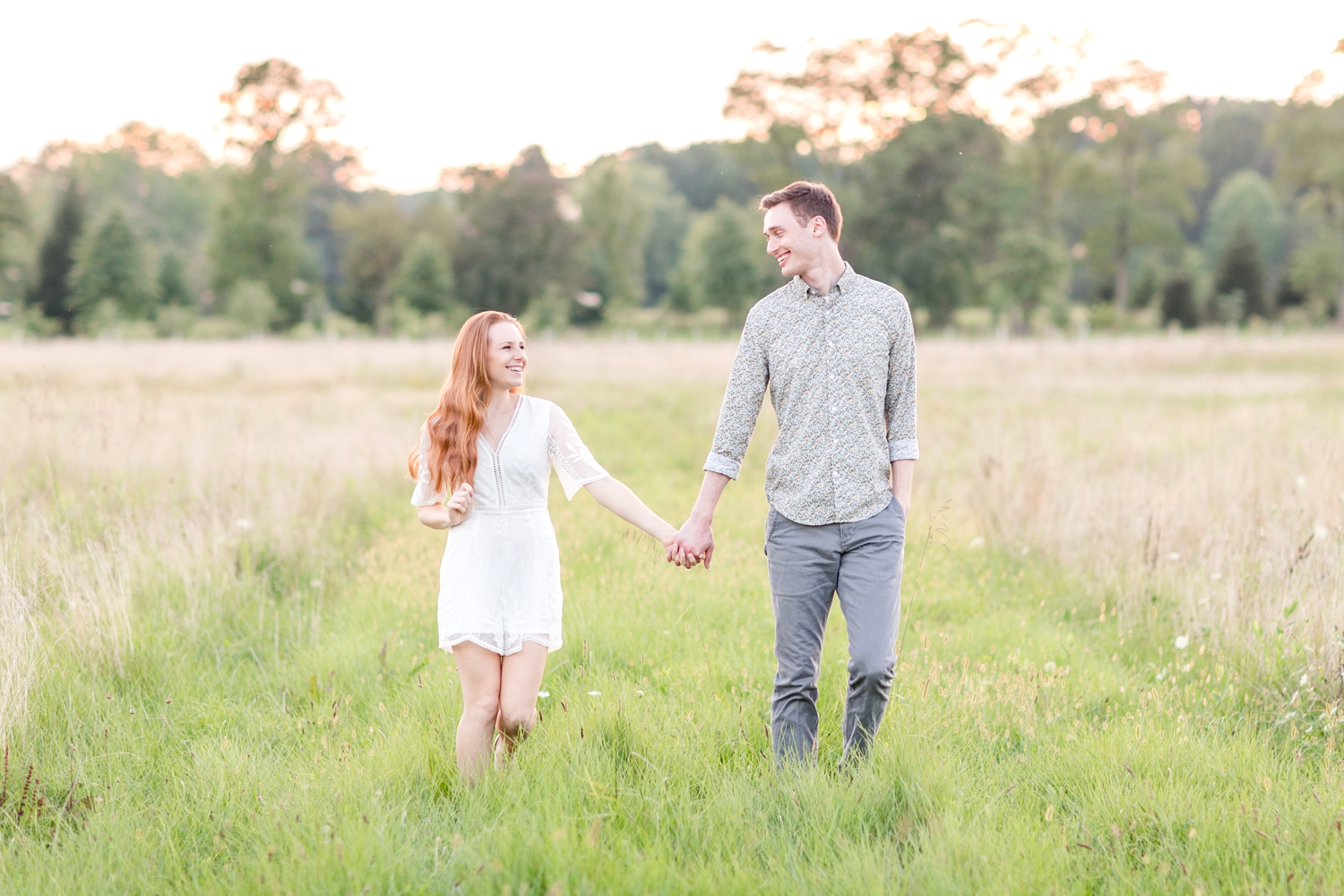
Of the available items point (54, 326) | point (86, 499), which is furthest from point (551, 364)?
point (54, 326)

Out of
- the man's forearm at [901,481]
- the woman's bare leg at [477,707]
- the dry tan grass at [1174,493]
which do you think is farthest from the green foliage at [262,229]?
the man's forearm at [901,481]

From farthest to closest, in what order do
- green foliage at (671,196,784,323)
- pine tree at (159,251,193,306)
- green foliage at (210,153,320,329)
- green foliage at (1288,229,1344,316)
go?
Result: pine tree at (159,251,193,306), green foliage at (671,196,784,323), green foliage at (1288,229,1344,316), green foliage at (210,153,320,329)

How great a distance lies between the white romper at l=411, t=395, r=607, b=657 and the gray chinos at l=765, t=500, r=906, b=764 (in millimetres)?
861

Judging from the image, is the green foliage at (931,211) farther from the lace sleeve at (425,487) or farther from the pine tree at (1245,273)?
the lace sleeve at (425,487)

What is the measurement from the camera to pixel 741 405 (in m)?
3.77

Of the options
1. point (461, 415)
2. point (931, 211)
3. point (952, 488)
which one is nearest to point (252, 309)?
point (931, 211)

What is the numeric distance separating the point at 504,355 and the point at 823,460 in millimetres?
1277

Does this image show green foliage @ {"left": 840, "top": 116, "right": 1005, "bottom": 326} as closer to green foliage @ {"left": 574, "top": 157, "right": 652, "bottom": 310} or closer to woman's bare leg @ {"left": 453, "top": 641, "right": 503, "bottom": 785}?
green foliage @ {"left": 574, "top": 157, "right": 652, "bottom": 310}

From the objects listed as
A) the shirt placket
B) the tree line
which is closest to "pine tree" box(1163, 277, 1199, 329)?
the tree line

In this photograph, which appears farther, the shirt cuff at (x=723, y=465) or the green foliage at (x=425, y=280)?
the green foliage at (x=425, y=280)

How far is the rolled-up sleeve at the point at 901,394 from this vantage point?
3676 mm

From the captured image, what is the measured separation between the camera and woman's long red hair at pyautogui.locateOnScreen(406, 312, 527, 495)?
11.6 ft

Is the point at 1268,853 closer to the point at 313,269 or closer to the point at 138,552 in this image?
the point at 138,552

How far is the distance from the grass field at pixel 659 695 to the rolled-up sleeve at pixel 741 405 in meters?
1.15
